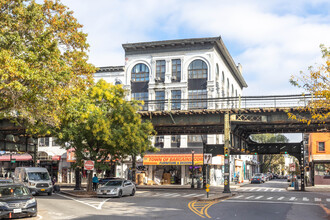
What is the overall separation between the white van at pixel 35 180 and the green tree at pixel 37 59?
9205 mm

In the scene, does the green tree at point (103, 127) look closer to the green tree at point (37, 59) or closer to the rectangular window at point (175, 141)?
the green tree at point (37, 59)

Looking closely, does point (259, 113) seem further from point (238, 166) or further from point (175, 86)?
point (238, 166)

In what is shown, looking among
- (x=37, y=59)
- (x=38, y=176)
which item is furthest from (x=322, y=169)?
(x=37, y=59)

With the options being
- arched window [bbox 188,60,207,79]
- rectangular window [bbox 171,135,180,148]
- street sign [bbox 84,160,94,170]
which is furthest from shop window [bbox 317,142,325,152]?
street sign [bbox 84,160,94,170]

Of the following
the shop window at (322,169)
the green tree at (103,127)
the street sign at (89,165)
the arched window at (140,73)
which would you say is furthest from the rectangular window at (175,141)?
the street sign at (89,165)

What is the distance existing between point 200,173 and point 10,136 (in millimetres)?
26501

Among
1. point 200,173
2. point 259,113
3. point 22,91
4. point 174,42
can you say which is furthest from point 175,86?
point 22,91

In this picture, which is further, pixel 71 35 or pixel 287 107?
pixel 287 107

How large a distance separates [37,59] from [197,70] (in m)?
38.2

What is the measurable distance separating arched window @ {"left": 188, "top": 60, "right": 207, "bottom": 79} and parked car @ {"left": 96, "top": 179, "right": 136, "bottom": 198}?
28.4 metres

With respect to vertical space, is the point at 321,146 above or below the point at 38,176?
above

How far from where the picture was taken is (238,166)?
248 feet

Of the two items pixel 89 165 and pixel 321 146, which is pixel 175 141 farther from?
pixel 89 165

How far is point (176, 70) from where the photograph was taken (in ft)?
188
